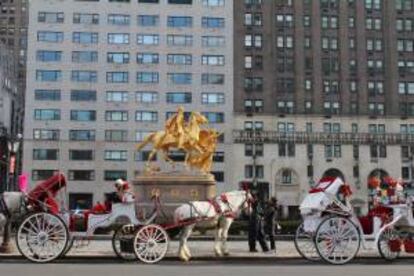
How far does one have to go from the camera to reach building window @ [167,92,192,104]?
10325 centimetres

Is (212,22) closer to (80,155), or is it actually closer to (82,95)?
(82,95)

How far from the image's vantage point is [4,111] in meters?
121

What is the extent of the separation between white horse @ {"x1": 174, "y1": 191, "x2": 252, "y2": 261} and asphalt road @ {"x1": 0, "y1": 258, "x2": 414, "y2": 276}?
3.28ft

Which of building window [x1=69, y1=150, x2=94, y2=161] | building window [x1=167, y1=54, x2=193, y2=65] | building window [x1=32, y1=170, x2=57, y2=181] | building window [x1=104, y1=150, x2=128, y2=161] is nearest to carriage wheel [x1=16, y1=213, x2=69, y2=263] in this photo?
building window [x1=32, y1=170, x2=57, y2=181]

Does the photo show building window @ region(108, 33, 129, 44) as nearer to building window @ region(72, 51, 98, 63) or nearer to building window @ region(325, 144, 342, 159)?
building window @ region(72, 51, 98, 63)

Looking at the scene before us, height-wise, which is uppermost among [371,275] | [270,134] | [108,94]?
[108,94]

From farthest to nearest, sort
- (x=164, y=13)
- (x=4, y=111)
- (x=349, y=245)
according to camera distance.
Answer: (x=4, y=111)
(x=164, y=13)
(x=349, y=245)

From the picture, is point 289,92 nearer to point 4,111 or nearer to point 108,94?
point 108,94

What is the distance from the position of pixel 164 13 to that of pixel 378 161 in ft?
137

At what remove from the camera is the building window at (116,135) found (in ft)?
333

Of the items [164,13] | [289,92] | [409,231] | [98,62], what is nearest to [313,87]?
[289,92]

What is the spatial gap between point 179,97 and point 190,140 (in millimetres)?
67593

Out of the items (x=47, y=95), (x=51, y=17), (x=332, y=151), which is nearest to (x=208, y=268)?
(x=332, y=151)

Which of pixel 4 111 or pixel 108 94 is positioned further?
pixel 4 111
